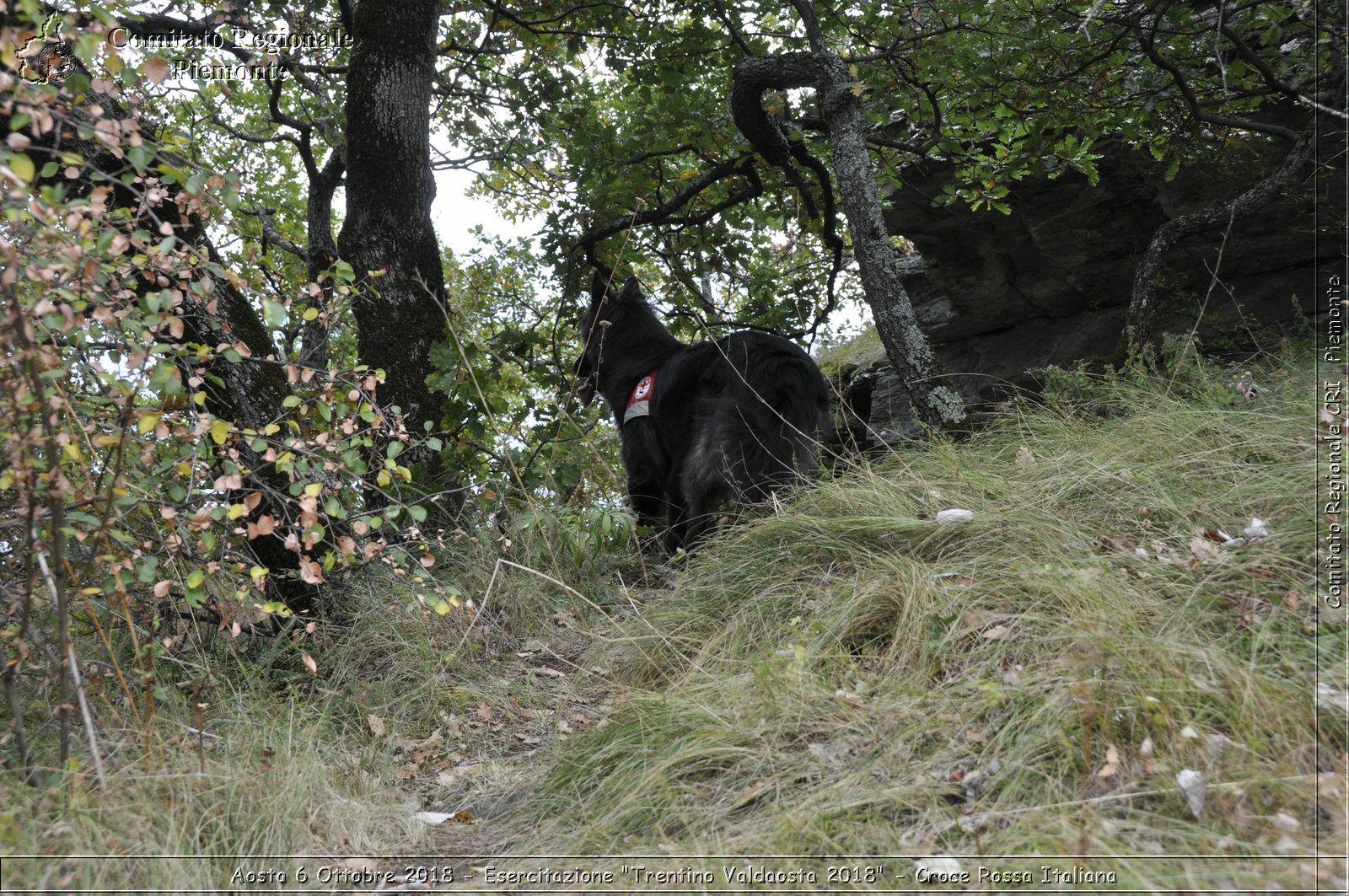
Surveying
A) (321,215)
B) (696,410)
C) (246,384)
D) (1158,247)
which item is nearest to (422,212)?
(246,384)

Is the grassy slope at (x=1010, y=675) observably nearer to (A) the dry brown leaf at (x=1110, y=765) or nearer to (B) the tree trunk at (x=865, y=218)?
(A) the dry brown leaf at (x=1110, y=765)

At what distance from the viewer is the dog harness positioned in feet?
17.8

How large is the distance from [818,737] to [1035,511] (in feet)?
4.37

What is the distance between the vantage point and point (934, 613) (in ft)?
9.34

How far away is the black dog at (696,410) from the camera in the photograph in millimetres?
4617

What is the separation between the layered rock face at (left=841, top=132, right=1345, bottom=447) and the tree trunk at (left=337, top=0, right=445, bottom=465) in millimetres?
2730

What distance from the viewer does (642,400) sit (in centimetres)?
Result: 546

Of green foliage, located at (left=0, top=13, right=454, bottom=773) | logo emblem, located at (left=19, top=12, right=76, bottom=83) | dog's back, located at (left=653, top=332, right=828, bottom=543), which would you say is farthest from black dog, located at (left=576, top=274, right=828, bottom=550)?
logo emblem, located at (left=19, top=12, right=76, bottom=83)

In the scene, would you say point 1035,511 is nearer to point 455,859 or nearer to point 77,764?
point 455,859

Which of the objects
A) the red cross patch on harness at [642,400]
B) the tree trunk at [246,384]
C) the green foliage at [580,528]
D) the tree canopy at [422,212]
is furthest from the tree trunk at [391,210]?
the red cross patch on harness at [642,400]

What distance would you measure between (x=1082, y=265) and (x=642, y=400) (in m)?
3.55

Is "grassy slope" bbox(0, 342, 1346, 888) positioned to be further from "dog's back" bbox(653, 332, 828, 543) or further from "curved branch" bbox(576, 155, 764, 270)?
"curved branch" bbox(576, 155, 764, 270)

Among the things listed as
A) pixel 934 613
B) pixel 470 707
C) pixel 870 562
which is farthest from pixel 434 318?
pixel 934 613

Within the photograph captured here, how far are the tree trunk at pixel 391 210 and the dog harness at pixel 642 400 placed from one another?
3.96 ft
